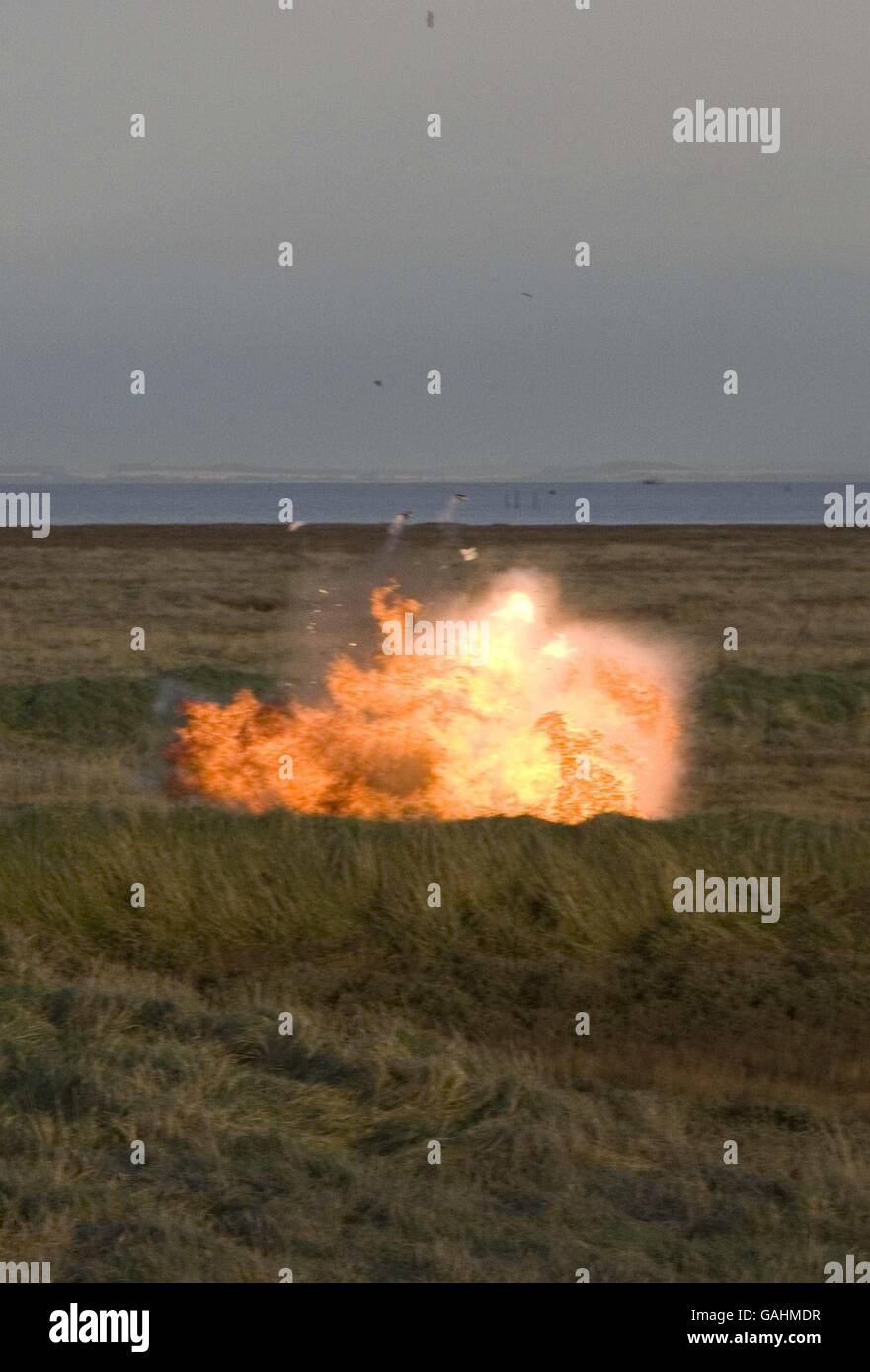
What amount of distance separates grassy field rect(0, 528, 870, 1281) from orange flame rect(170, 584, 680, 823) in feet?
3.02

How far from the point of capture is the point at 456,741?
13.0m

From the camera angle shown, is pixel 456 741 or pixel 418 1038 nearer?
pixel 418 1038

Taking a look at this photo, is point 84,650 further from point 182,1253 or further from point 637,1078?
point 182,1253

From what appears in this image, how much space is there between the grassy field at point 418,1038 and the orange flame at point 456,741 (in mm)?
919

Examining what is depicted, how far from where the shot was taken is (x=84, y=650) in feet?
92.6

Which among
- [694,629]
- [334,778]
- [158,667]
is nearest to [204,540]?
[694,629]

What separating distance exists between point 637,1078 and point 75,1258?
11.6ft

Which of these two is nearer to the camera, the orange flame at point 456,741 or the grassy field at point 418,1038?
the grassy field at point 418,1038

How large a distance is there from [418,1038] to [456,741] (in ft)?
16.6

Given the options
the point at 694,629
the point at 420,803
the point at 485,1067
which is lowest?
the point at 485,1067

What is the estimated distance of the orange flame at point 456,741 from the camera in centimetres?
1280

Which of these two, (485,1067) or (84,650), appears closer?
(485,1067)

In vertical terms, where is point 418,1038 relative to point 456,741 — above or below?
below

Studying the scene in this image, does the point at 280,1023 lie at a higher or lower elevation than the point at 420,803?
lower
